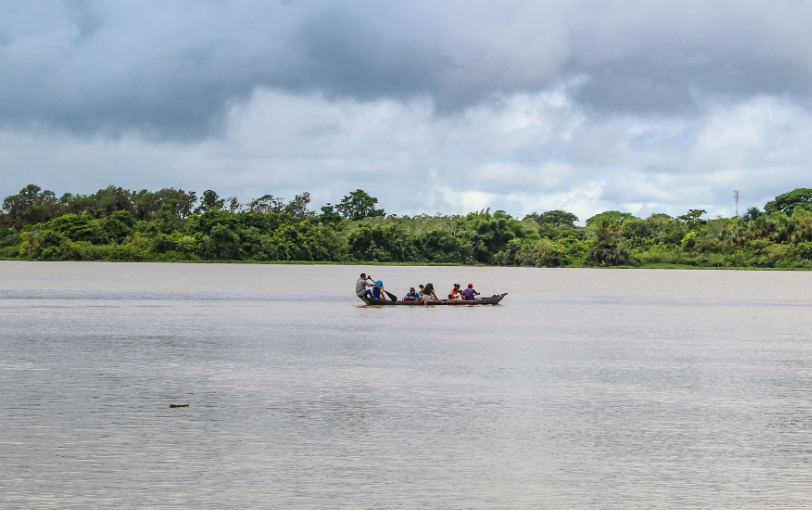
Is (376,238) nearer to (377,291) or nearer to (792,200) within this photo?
(792,200)

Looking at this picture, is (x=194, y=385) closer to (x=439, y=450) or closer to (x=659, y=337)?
(x=439, y=450)

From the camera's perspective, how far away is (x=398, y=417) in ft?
46.4

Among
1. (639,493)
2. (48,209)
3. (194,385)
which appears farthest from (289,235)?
(639,493)

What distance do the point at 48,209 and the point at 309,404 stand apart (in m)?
117

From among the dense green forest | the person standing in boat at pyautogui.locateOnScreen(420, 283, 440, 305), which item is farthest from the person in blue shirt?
the dense green forest

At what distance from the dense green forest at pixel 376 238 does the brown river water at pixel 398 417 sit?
7728cm

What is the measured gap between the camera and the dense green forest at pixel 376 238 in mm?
104125

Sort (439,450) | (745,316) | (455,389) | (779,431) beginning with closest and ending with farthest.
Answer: (439,450) → (779,431) → (455,389) → (745,316)

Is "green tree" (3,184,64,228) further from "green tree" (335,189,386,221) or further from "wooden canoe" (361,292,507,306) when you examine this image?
"wooden canoe" (361,292,507,306)

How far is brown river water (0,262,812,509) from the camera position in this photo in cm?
1014

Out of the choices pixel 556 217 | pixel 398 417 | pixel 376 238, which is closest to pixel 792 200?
pixel 556 217

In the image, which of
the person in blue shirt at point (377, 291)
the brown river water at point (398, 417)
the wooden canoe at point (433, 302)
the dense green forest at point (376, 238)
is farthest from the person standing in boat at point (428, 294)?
the dense green forest at point (376, 238)

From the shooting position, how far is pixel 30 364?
63.6 feet

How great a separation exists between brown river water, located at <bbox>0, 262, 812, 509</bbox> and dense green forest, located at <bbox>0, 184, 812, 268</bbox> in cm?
7728
